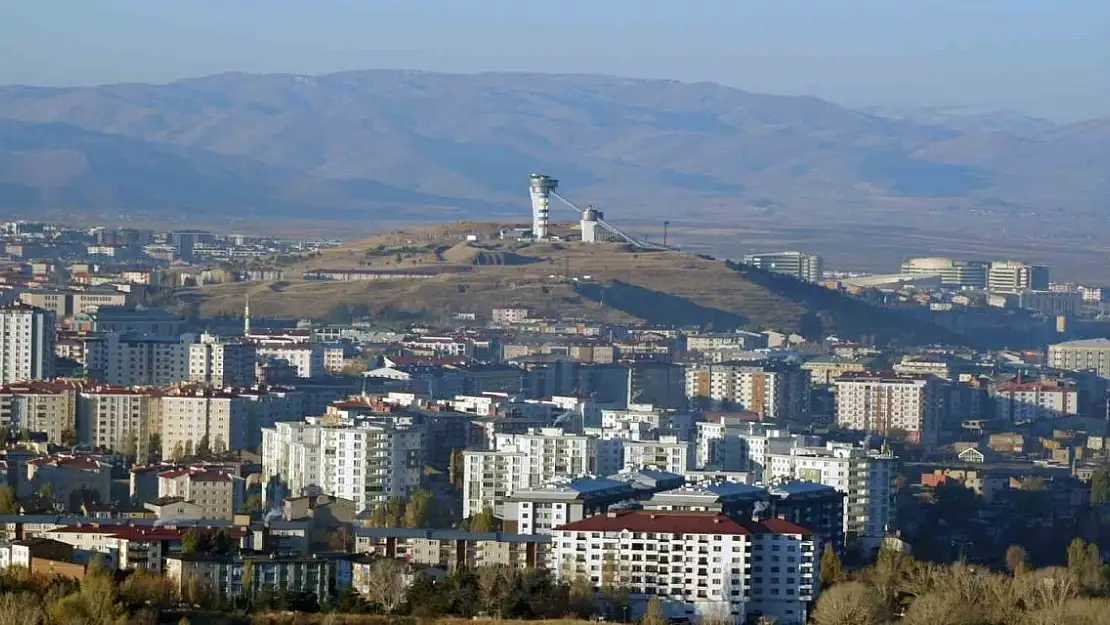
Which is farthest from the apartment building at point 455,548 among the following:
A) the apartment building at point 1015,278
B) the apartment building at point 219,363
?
the apartment building at point 1015,278

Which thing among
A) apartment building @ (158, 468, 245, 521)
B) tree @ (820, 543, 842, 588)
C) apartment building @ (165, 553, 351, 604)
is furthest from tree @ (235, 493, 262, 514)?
tree @ (820, 543, 842, 588)

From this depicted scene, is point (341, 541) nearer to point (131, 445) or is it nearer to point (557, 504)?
point (557, 504)

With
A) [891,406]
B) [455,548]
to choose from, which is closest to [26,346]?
[891,406]

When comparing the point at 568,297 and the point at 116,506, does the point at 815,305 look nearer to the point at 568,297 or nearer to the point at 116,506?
the point at 568,297

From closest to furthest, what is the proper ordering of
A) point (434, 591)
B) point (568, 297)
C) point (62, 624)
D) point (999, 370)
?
1. point (62, 624)
2. point (434, 591)
3. point (999, 370)
4. point (568, 297)

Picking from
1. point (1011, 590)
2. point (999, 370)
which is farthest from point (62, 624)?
point (999, 370)
